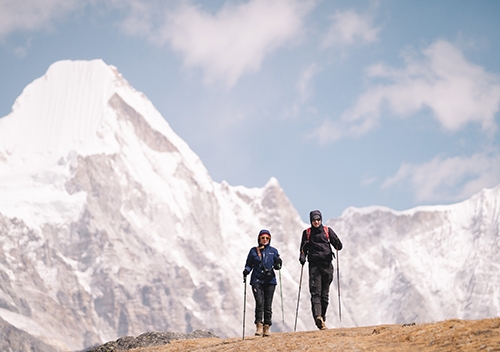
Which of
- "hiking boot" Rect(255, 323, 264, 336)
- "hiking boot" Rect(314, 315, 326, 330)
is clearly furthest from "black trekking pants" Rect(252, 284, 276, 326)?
"hiking boot" Rect(314, 315, 326, 330)

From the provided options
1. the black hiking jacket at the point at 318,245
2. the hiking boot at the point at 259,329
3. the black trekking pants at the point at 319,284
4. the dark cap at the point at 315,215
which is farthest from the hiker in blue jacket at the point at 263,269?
the dark cap at the point at 315,215

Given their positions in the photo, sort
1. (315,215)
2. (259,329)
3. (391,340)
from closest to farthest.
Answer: (391,340), (315,215), (259,329)

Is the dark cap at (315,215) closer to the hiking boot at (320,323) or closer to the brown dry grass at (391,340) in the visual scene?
the hiking boot at (320,323)

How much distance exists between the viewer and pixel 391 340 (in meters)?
22.9

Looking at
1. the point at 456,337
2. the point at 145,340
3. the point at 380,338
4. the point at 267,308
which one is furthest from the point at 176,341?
the point at 456,337

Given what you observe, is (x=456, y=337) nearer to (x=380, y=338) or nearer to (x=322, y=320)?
(x=380, y=338)

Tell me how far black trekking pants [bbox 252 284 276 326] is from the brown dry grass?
71 centimetres

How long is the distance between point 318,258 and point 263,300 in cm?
229

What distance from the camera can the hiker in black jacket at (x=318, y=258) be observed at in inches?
1117

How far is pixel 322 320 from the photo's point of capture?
93.7 feet

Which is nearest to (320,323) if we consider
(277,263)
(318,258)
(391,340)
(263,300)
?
(263,300)

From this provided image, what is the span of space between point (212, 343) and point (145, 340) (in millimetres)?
5713

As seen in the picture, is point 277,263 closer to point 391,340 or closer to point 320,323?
point 320,323

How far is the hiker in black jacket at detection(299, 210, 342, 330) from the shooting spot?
28359mm
